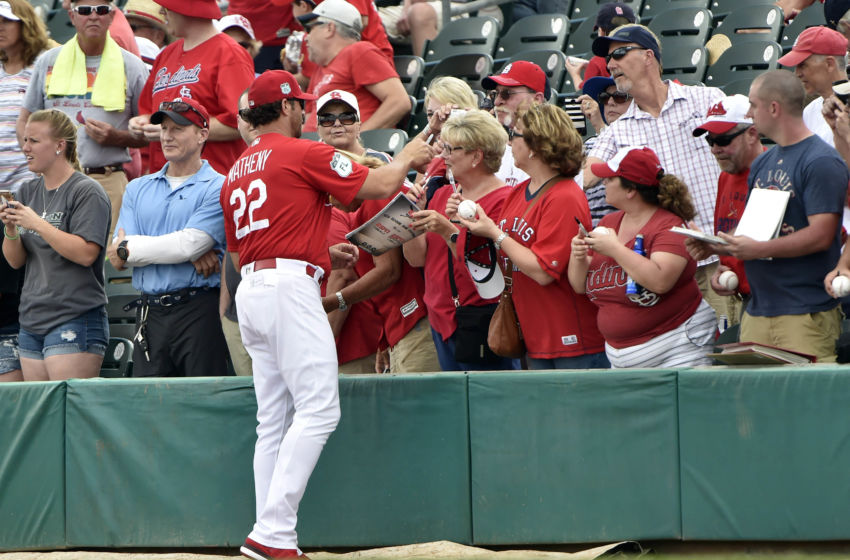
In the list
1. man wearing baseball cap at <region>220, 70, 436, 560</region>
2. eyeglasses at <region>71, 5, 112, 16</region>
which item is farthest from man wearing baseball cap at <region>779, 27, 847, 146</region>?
eyeglasses at <region>71, 5, 112, 16</region>

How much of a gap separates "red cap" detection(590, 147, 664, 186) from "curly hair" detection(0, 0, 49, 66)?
4.68m

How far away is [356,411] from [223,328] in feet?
3.16

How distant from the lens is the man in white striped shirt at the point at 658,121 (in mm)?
5945

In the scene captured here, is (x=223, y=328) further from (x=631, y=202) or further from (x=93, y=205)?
(x=631, y=202)

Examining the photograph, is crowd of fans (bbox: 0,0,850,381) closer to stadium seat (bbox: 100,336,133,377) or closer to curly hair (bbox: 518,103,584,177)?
curly hair (bbox: 518,103,584,177)

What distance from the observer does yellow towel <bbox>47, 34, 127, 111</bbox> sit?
7496 mm

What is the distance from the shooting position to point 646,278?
497 centimetres

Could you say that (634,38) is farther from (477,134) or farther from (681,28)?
(681,28)

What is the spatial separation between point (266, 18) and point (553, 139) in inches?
207

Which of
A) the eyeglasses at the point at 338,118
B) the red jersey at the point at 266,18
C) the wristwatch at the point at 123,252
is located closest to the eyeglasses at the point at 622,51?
the eyeglasses at the point at 338,118

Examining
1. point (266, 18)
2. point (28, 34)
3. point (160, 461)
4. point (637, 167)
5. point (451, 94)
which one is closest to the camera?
point (637, 167)

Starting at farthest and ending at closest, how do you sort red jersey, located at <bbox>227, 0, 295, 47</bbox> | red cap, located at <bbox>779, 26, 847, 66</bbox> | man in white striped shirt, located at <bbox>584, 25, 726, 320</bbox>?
red jersey, located at <bbox>227, 0, 295, 47</bbox> → man in white striped shirt, located at <bbox>584, 25, 726, 320</bbox> → red cap, located at <bbox>779, 26, 847, 66</bbox>

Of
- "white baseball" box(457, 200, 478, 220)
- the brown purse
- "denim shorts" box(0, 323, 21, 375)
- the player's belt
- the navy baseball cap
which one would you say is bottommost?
"denim shorts" box(0, 323, 21, 375)

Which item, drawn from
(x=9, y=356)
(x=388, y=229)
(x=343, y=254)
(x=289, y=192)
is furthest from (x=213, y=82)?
(x=289, y=192)
